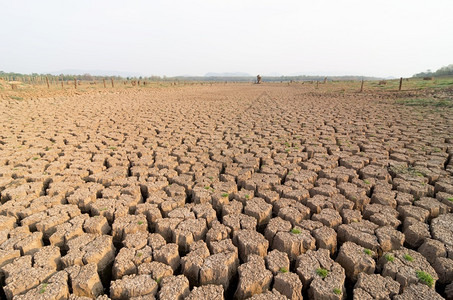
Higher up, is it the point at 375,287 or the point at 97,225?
the point at 97,225

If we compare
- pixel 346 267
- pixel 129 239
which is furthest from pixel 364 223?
pixel 129 239

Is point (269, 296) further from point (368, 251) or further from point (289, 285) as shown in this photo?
point (368, 251)

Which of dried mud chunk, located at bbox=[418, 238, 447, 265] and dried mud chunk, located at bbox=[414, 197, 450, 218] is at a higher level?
dried mud chunk, located at bbox=[414, 197, 450, 218]

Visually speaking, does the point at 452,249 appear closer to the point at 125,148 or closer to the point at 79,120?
the point at 125,148

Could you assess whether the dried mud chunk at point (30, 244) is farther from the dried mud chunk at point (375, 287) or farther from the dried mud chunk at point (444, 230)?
the dried mud chunk at point (444, 230)

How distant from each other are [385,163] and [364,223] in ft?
7.82

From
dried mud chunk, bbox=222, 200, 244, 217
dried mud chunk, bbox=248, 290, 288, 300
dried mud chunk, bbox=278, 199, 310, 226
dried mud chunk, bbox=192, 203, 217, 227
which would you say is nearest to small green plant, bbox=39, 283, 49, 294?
dried mud chunk, bbox=192, 203, 217, 227

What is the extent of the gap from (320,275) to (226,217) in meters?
1.31

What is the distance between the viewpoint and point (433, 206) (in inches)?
132

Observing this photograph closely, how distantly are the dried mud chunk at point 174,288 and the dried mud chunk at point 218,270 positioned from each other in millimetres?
214

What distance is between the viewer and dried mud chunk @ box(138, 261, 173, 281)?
2338 millimetres

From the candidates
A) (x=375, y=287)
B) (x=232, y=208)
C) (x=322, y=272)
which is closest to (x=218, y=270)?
(x=322, y=272)

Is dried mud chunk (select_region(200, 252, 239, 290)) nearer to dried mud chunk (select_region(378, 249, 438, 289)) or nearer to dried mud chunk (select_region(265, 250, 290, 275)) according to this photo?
dried mud chunk (select_region(265, 250, 290, 275))

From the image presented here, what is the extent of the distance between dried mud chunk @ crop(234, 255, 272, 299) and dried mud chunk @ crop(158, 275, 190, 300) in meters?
0.49
